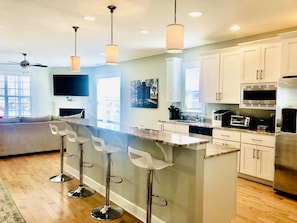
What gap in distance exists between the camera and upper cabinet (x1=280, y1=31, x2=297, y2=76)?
11.9 ft

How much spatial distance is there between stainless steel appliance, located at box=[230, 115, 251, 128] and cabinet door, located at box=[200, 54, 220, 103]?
1.78 feet

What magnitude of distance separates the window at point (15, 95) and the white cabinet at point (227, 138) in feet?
25.6

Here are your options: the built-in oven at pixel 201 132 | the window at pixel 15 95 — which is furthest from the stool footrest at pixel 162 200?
the window at pixel 15 95

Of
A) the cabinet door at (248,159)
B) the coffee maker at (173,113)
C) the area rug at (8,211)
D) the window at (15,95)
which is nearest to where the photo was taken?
the area rug at (8,211)

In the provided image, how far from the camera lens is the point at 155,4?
3189 mm

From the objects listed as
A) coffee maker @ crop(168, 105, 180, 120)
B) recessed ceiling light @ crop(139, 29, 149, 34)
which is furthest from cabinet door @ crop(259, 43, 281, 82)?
coffee maker @ crop(168, 105, 180, 120)

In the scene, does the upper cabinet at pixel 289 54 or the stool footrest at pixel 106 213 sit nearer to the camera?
the stool footrest at pixel 106 213

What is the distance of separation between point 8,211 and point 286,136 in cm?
385

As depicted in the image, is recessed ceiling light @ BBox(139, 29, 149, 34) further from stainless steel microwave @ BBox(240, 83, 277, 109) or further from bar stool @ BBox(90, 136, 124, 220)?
bar stool @ BBox(90, 136, 124, 220)

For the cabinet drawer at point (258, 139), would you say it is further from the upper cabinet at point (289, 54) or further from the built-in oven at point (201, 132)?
the upper cabinet at point (289, 54)

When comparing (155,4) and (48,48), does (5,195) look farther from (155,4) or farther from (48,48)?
(48,48)

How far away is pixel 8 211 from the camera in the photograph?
308 centimetres

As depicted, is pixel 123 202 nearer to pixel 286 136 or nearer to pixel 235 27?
pixel 286 136

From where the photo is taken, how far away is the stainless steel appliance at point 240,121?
4523 millimetres
